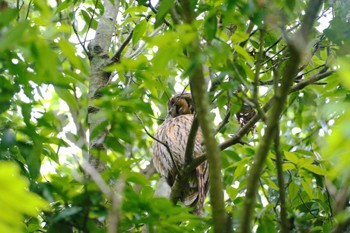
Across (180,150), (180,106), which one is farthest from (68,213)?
(180,106)

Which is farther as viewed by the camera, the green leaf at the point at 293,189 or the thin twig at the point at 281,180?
the green leaf at the point at 293,189

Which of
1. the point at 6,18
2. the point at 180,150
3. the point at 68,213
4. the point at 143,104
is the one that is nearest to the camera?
the point at 6,18

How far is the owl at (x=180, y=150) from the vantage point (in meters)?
5.28

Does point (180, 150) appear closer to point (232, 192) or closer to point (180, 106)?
point (180, 106)

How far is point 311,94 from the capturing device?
4301 millimetres

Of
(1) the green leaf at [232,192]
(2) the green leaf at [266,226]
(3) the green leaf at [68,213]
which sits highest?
(1) the green leaf at [232,192]

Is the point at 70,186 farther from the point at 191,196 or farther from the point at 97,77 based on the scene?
the point at 191,196

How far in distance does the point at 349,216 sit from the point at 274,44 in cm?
167

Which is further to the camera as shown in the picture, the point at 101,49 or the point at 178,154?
the point at 178,154

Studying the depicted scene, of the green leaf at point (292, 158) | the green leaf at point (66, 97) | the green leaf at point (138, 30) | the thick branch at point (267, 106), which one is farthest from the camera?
the green leaf at point (138, 30)

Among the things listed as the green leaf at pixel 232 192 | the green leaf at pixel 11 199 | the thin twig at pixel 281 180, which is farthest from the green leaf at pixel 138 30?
the green leaf at pixel 11 199

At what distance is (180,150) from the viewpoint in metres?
5.65

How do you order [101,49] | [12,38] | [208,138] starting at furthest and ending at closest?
[101,49] < [208,138] < [12,38]

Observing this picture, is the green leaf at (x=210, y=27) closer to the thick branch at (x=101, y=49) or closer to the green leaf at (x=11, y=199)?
the green leaf at (x=11, y=199)
